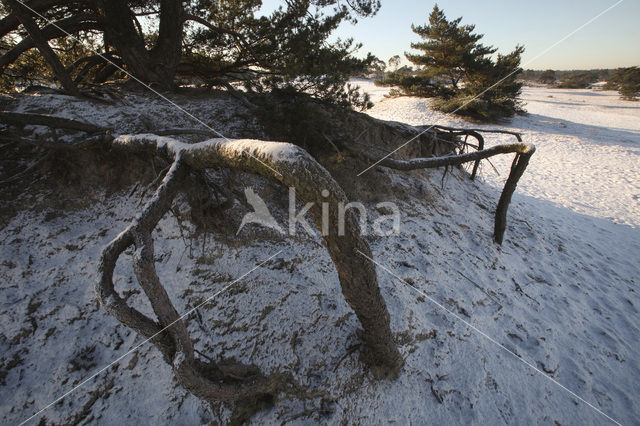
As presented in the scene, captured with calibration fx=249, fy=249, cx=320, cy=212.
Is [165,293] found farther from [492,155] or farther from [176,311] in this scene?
[492,155]

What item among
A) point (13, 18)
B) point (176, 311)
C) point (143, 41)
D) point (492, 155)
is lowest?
point (176, 311)

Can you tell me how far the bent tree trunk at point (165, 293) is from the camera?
5.28 ft

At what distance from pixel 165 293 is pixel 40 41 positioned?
13.3 feet

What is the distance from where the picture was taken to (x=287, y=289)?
3006 millimetres

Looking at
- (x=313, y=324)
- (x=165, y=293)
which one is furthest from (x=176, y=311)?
(x=313, y=324)

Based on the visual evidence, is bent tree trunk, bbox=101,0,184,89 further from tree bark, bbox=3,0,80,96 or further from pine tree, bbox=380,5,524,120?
pine tree, bbox=380,5,524,120

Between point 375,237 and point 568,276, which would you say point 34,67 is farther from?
Answer: point 568,276

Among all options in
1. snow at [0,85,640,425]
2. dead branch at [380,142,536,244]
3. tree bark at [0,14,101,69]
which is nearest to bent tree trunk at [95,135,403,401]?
snow at [0,85,640,425]

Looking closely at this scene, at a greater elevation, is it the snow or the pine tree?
the pine tree

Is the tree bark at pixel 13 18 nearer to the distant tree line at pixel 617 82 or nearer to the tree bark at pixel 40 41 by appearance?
the tree bark at pixel 40 41

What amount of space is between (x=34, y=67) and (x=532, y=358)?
9961mm

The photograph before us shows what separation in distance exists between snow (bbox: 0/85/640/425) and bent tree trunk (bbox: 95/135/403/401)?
1.33ft

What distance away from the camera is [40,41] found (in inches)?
128

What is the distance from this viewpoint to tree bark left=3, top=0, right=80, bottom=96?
3.01 meters
